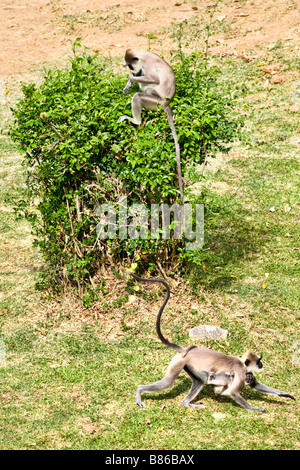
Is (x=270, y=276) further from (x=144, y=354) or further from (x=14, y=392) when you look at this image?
(x=14, y=392)

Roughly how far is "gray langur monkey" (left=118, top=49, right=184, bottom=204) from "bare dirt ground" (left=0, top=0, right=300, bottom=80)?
6959 millimetres

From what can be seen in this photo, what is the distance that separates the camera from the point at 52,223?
23.1 ft

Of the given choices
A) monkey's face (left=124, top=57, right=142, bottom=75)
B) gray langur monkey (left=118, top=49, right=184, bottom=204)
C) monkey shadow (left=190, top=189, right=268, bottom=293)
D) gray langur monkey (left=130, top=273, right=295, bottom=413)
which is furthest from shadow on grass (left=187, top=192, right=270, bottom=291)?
monkey's face (left=124, top=57, right=142, bottom=75)

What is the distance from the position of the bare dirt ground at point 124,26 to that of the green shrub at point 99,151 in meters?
7.67

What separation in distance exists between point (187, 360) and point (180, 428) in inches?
22.1

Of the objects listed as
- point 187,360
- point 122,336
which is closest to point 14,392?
point 122,336

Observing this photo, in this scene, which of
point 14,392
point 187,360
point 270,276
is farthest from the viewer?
point 270,276

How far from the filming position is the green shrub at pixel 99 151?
6379 millimetres

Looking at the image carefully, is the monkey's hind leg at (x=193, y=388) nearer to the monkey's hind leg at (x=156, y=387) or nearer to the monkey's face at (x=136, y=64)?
the monkey's hind leg at (x=156, y=387)

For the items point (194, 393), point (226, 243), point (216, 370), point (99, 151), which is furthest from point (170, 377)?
point (226, 243)

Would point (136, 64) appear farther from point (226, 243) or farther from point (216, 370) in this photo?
point (216, 370)

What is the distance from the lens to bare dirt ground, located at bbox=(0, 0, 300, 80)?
14.5 meters

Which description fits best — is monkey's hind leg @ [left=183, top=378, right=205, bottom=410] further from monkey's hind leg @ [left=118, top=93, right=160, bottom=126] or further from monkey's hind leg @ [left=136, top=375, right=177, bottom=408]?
monkey's hind leg @ [left=118, top=93, right=160, bottom=126]

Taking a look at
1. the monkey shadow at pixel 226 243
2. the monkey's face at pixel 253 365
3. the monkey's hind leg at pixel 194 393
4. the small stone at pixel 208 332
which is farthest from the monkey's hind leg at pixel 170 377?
the monkey shadow at pixel 226 243
